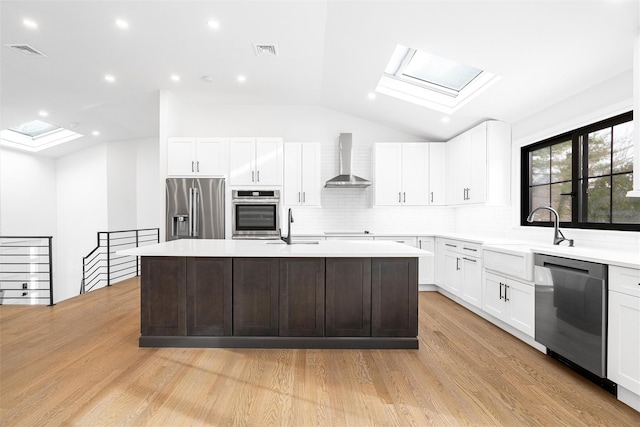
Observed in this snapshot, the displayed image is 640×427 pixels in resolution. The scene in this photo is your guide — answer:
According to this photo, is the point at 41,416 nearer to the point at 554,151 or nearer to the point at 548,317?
the point at 548,317

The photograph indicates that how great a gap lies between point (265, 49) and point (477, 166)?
10.3 ft

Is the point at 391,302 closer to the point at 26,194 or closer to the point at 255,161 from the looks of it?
the point at 255,161

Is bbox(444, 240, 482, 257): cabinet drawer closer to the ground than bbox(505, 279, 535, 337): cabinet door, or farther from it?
farther from it

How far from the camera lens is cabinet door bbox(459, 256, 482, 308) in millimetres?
3879

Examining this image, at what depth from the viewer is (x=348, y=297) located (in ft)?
9.83

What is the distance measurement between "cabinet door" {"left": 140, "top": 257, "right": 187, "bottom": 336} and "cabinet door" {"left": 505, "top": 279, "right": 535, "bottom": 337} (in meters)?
3.11

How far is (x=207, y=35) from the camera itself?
3.58m

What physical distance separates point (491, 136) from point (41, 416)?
16.6 ft

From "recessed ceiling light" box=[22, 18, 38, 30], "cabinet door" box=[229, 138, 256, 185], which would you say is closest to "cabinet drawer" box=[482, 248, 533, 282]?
"cabinet door" box=[229, 138, 256, 185]

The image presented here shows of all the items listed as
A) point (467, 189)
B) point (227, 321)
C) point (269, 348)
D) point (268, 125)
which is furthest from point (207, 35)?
point (467, 189)

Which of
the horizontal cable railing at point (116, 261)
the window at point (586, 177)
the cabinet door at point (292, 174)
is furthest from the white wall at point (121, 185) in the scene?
the window at point (586, 177)

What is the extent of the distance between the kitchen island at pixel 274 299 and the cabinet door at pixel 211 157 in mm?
2434

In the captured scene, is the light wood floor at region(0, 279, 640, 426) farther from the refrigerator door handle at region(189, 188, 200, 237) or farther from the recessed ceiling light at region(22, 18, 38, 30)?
the recessed ceiling light at region(22, 18, 38, 30)

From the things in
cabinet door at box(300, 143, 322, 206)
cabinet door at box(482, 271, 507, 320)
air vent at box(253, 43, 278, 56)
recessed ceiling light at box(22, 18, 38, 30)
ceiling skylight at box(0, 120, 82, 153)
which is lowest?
cabinet door at box(482, 271, 507, 320)
